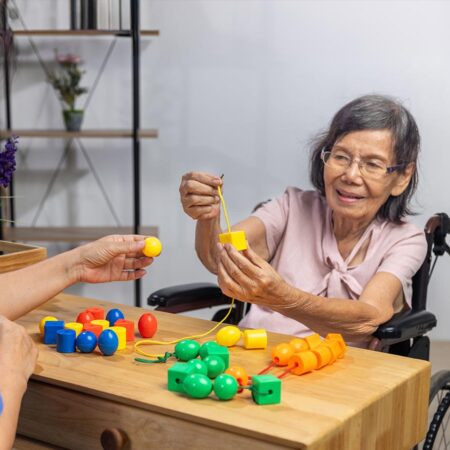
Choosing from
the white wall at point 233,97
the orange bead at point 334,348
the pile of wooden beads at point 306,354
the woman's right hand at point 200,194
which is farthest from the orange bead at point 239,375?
the white wall at point 233,97

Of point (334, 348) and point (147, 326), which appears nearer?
point (334, 348)

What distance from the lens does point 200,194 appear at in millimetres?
2191

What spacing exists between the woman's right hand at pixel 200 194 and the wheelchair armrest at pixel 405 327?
542 millimetres

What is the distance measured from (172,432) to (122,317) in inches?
20.3

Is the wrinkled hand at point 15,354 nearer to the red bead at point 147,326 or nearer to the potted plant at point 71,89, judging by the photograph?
the red bead at point 147,326

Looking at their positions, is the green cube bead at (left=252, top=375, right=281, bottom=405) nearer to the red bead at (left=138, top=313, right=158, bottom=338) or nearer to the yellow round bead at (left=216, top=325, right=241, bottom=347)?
the yellow round bead at (left=216, top=325, right=241, bottom=347)

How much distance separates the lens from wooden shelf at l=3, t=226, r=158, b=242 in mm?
4172

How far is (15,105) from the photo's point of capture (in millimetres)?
4492

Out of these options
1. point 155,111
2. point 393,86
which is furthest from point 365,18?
point 155,111

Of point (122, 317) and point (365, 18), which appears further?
point (365, 18)

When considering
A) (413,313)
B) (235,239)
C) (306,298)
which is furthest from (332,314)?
(235,239)

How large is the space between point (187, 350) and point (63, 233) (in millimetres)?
2808

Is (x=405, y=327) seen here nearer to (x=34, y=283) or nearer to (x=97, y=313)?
(x=97, y=313)

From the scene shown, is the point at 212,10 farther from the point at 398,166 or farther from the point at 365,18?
the point at 398,166
